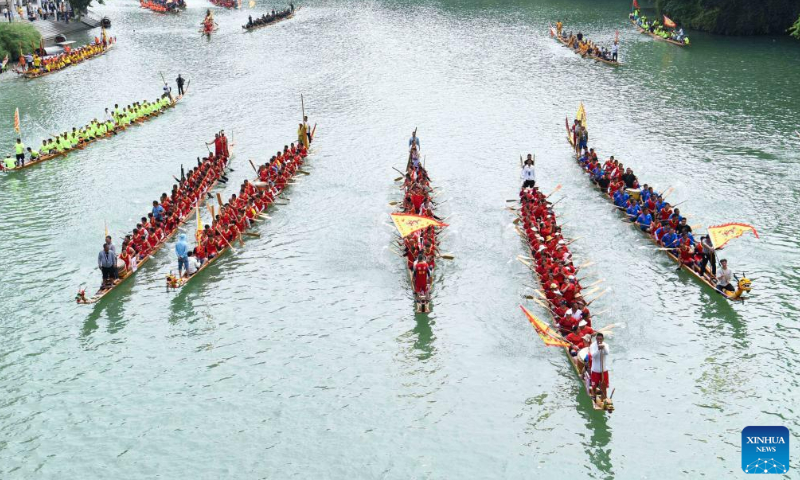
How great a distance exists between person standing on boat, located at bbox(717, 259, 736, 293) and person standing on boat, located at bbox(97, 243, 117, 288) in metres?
17.3

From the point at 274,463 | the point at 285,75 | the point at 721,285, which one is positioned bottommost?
the point at 274,463

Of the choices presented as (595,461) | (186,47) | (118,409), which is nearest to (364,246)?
(118,409)

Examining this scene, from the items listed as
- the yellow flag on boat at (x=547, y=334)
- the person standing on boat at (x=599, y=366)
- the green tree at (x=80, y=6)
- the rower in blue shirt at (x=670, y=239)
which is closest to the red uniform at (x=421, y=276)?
the yellow flag on boat at (x=547, y=334)

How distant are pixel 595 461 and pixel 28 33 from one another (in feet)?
186

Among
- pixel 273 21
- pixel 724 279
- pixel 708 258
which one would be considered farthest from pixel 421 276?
pixel 273 21

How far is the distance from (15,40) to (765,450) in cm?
5703

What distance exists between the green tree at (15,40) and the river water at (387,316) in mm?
13418

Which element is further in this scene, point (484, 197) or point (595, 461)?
point (484, 197)

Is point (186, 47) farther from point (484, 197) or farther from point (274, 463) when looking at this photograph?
point (274, 463)

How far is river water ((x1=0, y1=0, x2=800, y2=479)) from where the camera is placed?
16406 mm

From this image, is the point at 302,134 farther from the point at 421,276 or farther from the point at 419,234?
the point at 421,276

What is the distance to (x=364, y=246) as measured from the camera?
85.1ft

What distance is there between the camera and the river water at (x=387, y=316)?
1641 cm

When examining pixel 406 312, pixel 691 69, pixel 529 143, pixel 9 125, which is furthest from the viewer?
pixel 691 69
